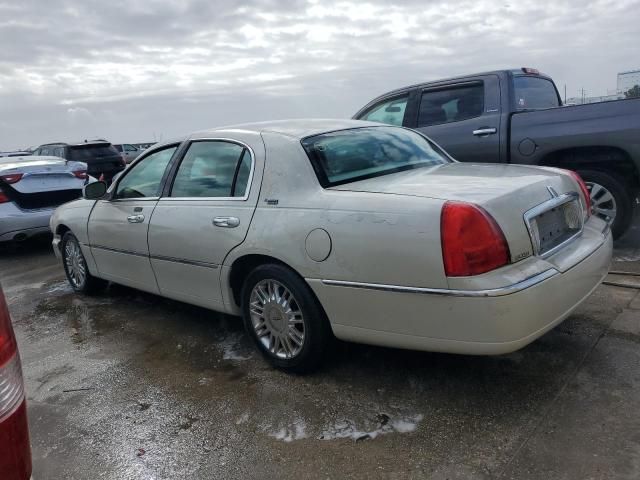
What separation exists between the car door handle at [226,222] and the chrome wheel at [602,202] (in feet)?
12.1

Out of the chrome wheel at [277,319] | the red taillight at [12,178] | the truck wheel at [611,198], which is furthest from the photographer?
the red taillight at [12,178]

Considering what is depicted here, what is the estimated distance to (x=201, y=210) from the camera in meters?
3.83

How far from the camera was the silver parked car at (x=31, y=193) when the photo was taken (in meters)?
7.41

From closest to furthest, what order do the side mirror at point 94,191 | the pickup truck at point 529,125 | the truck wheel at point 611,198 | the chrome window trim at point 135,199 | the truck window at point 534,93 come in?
the chrome window trim at point 135,199, the side mirror at point 94,191, the pickup truck at point 529,125, the truck wheel at point 611,198, the truck window at point 534,93

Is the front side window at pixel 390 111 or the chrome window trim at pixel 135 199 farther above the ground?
the front side window at pixel 390 111

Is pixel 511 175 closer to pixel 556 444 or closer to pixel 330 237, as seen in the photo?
pixel 330 237

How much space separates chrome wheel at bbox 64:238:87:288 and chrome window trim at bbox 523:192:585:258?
413cm

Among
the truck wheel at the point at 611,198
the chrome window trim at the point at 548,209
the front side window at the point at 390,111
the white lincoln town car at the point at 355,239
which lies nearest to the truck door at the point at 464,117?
the front side window at the point at 390,111

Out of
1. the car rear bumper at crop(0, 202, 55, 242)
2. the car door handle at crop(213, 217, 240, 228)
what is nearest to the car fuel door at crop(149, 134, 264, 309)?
the car door handle at crop(213, 217, 240, 228)

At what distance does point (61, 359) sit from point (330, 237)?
2.39m

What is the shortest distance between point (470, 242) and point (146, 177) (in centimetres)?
289

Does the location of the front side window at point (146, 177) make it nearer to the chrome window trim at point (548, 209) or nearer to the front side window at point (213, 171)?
the front side window at point (213, 171)

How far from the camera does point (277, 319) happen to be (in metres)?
3.45

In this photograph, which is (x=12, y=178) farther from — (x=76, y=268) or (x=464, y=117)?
(x=464, y=117)
